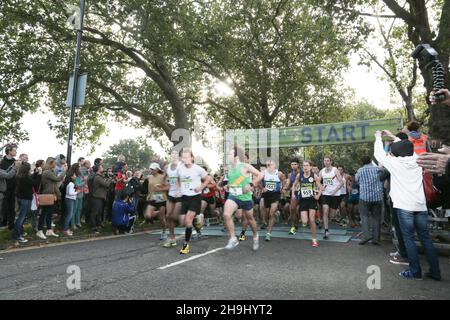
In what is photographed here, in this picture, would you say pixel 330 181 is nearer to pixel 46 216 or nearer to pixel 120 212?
pixel 120 212

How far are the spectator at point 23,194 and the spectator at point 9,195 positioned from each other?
0.42 meters

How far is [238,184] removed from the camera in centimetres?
758

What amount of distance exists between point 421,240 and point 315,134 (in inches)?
334

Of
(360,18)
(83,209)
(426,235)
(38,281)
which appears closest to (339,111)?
(360,18)

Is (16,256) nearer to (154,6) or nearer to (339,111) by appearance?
(154,6)

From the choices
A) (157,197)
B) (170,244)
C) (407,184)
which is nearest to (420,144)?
(407,184)

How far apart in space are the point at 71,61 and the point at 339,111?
2036 centimetres

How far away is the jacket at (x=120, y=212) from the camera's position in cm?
1043

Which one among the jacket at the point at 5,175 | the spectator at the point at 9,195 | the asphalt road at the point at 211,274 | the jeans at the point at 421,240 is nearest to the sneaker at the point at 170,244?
the asphalt road at the point at 211,274

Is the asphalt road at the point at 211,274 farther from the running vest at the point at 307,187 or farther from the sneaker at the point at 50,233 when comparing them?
the running vest at the point at 307,187

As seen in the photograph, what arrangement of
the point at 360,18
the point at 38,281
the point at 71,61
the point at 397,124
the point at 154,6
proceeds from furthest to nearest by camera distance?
the point at 71,61 → the point at 154,6 → the point at 360,18 → the point at 397,124 → the point at 38,281

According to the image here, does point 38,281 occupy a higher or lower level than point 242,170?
lower

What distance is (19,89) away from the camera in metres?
16.3

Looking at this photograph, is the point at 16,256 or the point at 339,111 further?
the point at 339,111
